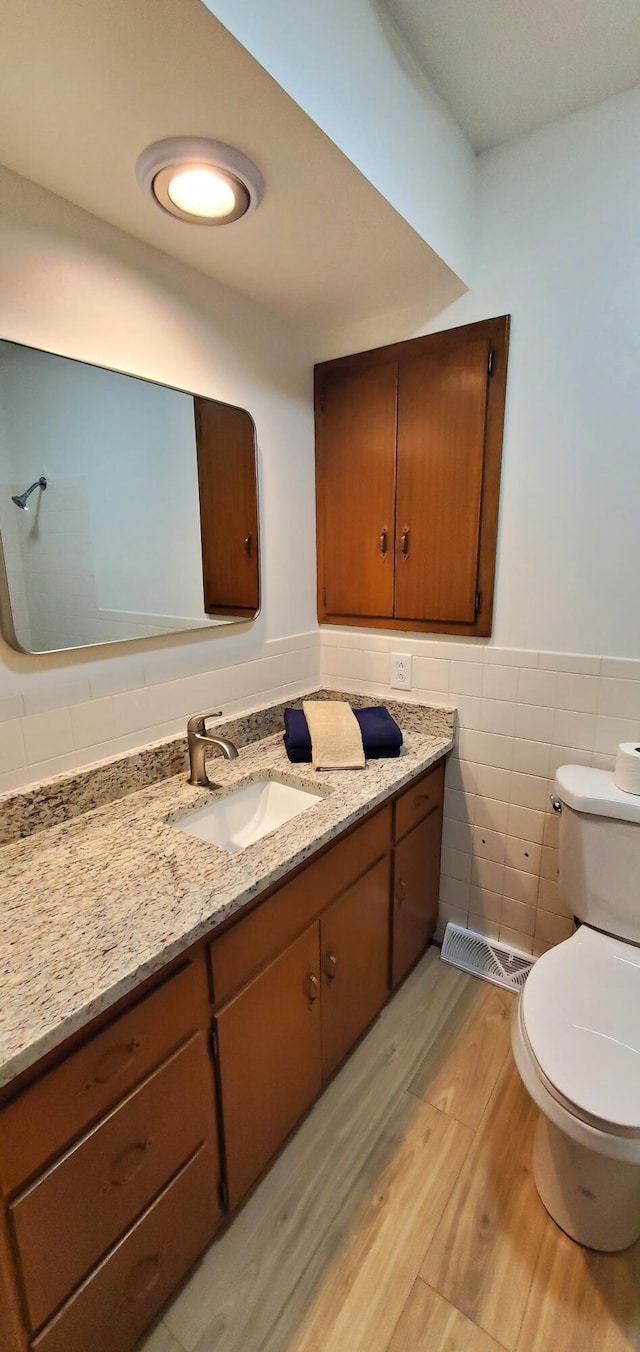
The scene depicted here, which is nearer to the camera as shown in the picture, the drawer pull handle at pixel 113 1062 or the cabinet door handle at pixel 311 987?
the drawer pull handle at pixel 113 1062

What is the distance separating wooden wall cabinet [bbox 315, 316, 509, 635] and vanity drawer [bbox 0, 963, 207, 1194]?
1.24 metres

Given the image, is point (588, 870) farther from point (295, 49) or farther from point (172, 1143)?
point (295, 49)

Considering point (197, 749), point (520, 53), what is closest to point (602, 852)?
point (197, 749)

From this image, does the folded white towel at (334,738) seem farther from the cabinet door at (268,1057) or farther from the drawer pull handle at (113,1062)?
the drawer pull handle at (113,1062)

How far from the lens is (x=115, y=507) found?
124 centimetres

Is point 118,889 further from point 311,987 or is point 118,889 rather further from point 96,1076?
point 311,987

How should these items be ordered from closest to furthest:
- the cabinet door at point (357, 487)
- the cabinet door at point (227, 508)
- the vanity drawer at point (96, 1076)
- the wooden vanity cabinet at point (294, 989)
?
1. the vanity drawer at point (96, 1076)
2. the wooden vanity cabinet at point (294, 989)
3. the cabinet door at point (227, 508)
4. the cabinet door at point (357, 487)

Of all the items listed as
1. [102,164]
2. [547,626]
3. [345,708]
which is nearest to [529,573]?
[547,626]

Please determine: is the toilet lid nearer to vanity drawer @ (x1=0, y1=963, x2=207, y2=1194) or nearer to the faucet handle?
vanity drawer @ (x1=0, y1=963, x2=207, y2=1194)

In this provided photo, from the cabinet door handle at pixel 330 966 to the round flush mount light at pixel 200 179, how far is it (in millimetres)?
1638

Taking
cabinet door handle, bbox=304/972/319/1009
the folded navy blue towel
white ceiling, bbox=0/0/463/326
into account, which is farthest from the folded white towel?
white ceiling, bbox=0/0/463/326

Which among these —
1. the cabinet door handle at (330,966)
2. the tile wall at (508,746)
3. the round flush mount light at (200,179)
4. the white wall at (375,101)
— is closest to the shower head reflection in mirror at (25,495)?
the round flush mount light at (200,179)

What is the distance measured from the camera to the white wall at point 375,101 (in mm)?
798

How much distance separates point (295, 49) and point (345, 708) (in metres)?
1.35
